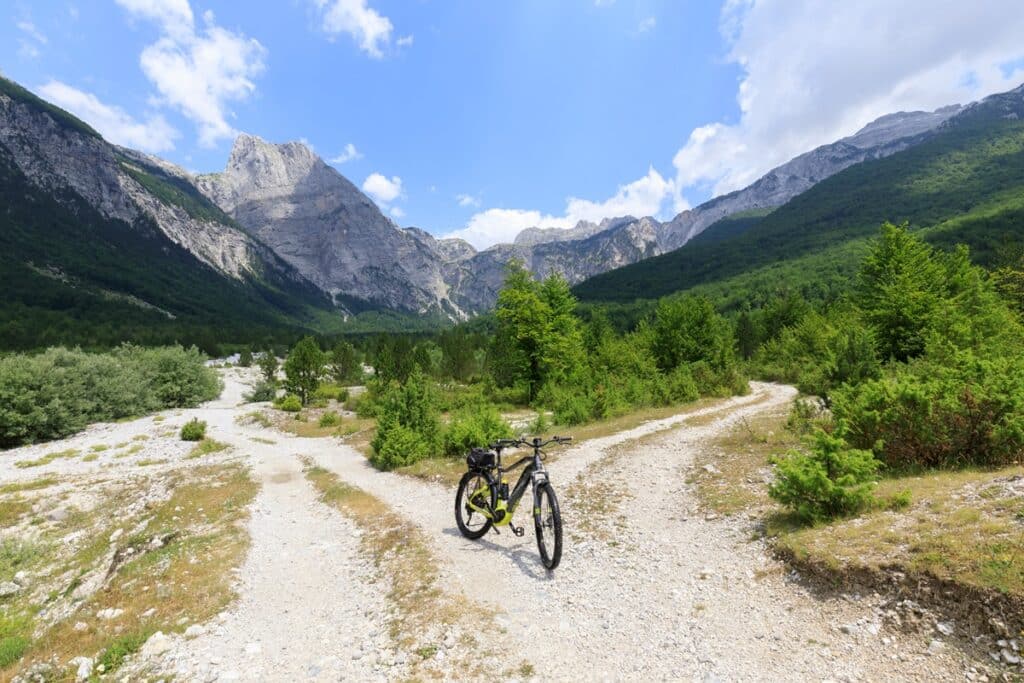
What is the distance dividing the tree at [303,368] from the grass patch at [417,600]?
123 feet

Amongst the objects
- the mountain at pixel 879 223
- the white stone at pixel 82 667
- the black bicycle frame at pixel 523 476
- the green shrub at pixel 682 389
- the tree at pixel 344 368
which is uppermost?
the mountain at pixel 879 223

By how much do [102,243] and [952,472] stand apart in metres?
238

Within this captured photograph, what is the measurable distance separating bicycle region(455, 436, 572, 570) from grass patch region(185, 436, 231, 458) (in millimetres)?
21158

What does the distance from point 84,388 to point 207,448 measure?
58.2 ft

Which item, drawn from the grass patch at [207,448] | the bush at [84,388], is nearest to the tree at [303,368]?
the bush at [84,388]

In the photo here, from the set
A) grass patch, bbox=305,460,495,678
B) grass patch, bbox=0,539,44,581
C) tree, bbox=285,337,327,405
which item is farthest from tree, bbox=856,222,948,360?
tree, bbox=285,337,327,405

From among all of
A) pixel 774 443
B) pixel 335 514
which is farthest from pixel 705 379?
pixel 335 514

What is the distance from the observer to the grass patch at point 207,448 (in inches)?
941

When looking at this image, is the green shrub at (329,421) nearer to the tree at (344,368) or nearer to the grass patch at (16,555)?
the grass patch at (16,555)

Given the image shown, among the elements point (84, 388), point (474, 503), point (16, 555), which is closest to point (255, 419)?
point (84, 388)

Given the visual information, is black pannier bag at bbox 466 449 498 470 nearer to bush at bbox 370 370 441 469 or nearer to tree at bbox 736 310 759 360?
bush at bbox 370 370 441 469

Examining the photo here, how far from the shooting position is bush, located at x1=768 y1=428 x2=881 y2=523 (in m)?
7.24

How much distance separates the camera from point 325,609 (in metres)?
7.48

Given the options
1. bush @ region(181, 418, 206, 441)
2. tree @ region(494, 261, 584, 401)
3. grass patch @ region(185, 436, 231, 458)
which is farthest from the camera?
tree @ region(494, 261, 584, 401)
